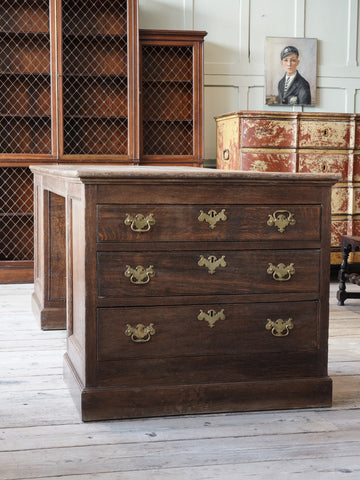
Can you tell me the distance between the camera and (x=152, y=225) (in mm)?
2438

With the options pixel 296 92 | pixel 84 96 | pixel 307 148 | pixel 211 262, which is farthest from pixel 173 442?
pixel 296 92

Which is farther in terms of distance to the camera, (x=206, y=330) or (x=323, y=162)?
(x=323, y=162)

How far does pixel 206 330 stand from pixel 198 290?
0.15 m

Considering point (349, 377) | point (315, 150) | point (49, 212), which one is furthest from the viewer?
point (315, 150)

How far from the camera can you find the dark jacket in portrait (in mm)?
6262

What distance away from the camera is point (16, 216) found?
5875 mm

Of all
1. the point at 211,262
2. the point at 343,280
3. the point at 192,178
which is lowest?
the point at 343,280

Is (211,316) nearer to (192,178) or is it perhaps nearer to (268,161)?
(192,178)

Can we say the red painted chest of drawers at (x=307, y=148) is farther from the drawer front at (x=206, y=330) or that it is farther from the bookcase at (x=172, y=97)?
the drawer front at (x=206, y=330)

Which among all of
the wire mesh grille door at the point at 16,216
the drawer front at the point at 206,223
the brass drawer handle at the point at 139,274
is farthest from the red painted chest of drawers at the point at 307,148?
the brass drawer handle at the point at 139,274

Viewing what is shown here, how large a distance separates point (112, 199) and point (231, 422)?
3.01 feet

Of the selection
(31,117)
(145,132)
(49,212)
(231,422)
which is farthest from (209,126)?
(231,422)

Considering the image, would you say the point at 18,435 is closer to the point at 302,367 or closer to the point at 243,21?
the point at 302,367

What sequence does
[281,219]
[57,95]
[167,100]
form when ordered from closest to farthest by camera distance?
[281,219]
[57,95]
[167,100]
